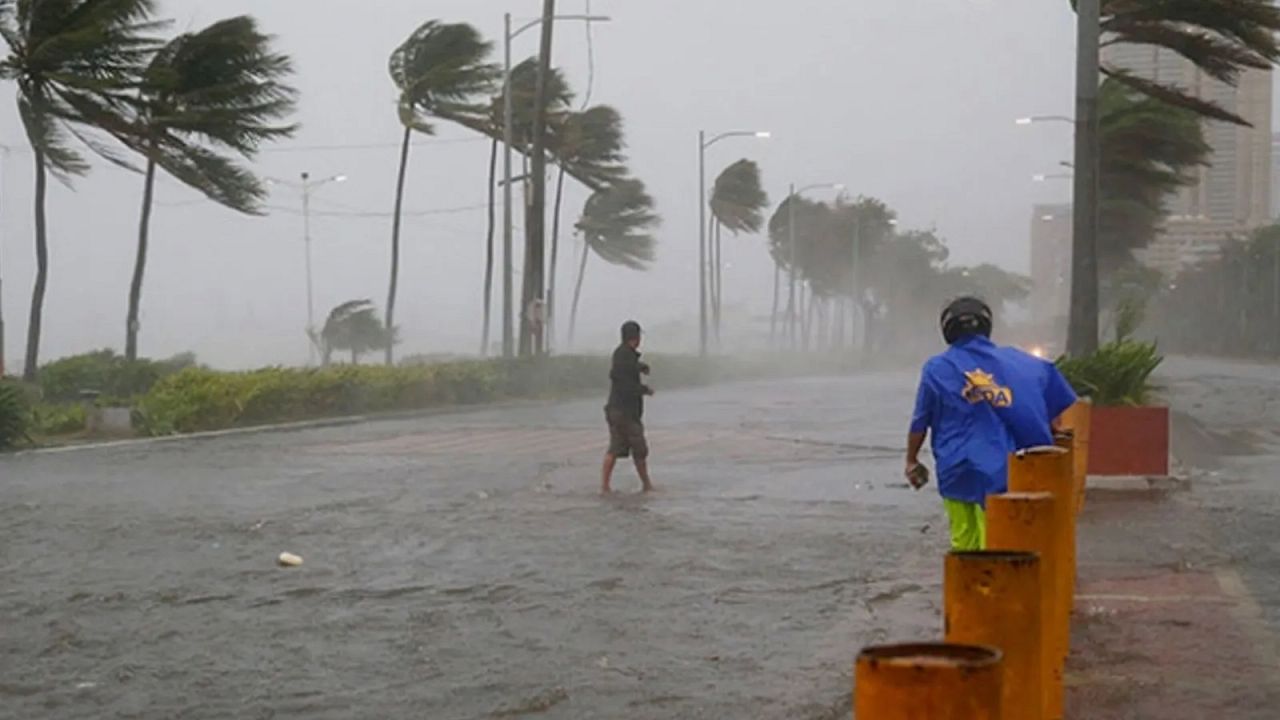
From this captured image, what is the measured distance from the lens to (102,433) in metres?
26.2

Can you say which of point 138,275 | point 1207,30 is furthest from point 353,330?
point 1207,30

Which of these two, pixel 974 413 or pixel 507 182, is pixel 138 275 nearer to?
pixel 507 182

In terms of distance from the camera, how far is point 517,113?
164 ft

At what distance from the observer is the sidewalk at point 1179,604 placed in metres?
7.27

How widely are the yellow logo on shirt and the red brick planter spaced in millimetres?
8976

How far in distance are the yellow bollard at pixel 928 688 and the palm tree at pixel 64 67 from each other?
28093 mm

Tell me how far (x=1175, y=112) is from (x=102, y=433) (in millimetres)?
18707

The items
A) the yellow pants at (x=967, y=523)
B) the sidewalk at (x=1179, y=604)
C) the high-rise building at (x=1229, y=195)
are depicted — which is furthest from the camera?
the high-rise building at (x=1229, y=195)

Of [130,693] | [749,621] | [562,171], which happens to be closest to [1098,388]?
[749,621]

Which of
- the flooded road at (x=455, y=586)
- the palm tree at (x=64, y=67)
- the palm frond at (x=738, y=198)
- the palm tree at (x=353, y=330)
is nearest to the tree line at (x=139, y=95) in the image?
the palm tree at (x=64, y=67)

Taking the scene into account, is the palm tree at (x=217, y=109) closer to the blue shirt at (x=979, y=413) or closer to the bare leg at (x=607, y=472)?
the bare leg at (x=607, y=472)

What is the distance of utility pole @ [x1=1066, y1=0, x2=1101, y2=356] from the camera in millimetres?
17922

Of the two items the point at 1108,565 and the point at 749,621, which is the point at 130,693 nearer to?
the point at 749,621

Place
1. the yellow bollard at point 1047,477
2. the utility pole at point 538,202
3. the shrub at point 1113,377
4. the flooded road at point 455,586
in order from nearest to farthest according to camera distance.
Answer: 1. the yellow bollard at point 1047,477
2. the flooded road at point 455,586
3. the shrub at point 1113,377
4. the utility pole at point 538,202
